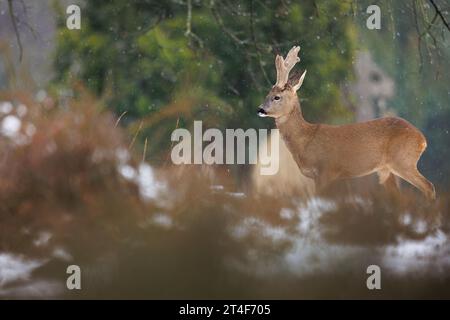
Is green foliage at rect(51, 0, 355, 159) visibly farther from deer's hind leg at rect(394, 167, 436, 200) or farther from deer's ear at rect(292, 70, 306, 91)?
deer's hind leg at rect(394, 167, 436, 200)

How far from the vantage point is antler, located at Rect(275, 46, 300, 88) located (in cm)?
485

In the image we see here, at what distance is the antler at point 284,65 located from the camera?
485 centimetres

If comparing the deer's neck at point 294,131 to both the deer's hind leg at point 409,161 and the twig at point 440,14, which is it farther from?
the twig at point 440,14

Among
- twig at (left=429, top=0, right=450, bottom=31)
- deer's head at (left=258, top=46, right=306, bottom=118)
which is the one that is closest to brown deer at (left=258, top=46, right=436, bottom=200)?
deer's head at (left=258, top=46, right=306, bottom=118)

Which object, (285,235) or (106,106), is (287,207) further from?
(106,106)

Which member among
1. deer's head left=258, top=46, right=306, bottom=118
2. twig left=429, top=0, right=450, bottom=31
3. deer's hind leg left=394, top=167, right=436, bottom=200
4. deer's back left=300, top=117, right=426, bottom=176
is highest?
twig left=429, top=0, right=450, bottom=31

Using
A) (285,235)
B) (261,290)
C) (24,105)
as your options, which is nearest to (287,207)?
(285,235)

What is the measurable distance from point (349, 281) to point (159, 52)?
1.51 meters

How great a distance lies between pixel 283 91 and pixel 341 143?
1.28 ft

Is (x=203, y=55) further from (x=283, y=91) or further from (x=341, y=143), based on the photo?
(x=341, y=143)

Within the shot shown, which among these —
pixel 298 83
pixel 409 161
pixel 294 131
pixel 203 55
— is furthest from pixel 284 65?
pixel 409 161

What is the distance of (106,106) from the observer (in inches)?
189

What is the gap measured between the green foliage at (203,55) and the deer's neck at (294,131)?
3.2 inches

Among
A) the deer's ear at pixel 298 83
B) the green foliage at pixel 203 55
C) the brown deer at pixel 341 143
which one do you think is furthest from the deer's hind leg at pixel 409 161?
the deer's ear at pixel 298 83
